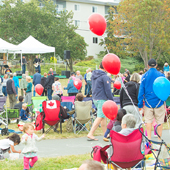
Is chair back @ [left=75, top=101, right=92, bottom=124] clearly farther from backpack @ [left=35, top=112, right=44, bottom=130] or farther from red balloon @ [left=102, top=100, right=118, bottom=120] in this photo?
red balloon @ [left=102, top=100, right=118, bottom=120]

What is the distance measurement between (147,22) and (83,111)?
2179cm

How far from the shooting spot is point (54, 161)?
526 cm

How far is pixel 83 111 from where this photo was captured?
303 inches

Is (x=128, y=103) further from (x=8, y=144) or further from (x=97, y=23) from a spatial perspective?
(x=8, y=144)

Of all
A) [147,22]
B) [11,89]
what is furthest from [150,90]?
[147,22]

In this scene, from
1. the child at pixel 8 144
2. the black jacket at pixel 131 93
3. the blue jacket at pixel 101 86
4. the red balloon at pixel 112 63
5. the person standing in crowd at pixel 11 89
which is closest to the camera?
the red balloon at pixel 112 63

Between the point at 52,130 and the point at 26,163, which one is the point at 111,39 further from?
the point at 26,163

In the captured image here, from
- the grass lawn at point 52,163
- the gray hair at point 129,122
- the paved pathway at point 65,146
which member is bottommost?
the paved pathway at point 65,146

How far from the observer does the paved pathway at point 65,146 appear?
5.95m

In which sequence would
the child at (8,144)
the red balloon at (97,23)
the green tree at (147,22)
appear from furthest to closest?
the green tree at (147,22), the red balloon at (97,23), the child at (8,144)

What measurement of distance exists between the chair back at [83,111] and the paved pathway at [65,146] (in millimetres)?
616

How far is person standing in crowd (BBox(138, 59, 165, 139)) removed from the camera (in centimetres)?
578

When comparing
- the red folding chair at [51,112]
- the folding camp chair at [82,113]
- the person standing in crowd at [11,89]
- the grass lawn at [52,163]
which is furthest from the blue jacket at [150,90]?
the person standing in crowd at [11,89]

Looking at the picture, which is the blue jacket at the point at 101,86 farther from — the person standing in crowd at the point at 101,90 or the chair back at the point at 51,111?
the chair back at the point at 51,111
